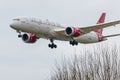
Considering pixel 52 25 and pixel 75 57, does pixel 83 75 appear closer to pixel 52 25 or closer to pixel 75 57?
pixel 75 57

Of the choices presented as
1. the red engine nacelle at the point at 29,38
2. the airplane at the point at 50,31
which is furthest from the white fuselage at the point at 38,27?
the red engine nacelle at the point at 29,38

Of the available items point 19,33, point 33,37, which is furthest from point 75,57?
point 33,37

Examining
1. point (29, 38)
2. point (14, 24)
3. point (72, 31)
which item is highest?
point (14, 24)

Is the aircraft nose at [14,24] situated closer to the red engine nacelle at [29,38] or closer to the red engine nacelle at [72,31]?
the red engine nacelle at [29,38]

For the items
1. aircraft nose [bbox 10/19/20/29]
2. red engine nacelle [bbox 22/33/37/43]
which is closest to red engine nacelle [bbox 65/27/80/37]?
red engine nacelle [bbox 22/33/37/43]

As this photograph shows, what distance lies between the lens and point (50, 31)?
355 feet

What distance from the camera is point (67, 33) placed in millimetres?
109438

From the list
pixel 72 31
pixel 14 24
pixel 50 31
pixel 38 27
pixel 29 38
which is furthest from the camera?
pixel 29 38

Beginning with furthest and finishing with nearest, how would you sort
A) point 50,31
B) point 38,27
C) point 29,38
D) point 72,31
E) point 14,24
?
point 29,38
point 72,31
point 50,31
point 38,27
point 14,24

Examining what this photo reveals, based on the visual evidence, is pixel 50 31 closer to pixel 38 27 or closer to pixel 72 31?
pixel 38 27

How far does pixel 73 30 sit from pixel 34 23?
6597 millimetres

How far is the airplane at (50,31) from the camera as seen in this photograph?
10669 centimetres

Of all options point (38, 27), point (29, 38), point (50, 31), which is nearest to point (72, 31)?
point (50, 31)

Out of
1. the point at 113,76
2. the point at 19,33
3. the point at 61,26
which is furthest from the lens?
the point at 61,26
